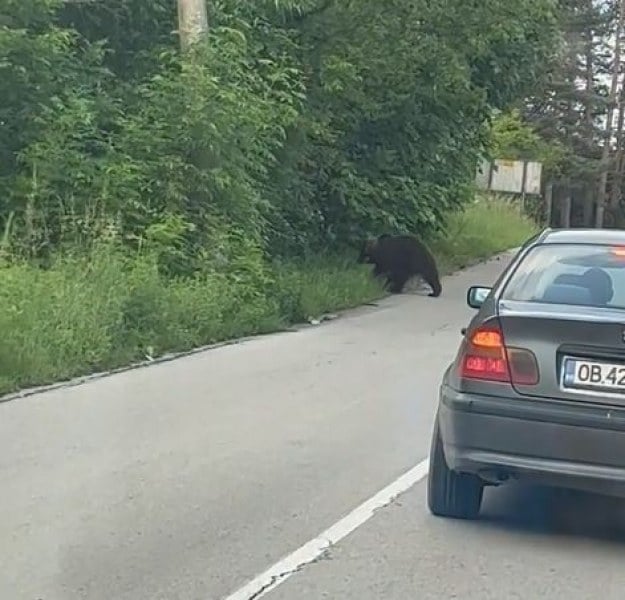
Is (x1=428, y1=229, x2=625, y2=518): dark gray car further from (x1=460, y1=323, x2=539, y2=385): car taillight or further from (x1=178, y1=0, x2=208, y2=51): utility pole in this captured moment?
(x1=178, y1=0, x2=208, y2=51): utility pole

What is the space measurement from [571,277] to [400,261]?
47.7 ft

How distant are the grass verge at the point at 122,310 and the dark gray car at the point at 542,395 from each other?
213 inches

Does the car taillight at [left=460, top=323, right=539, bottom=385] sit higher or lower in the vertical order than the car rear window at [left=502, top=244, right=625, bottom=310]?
lower

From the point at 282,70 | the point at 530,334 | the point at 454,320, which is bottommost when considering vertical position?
the point at 454,320

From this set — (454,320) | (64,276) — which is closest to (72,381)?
(64,276)

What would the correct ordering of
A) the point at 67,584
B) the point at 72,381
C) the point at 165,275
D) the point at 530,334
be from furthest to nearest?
1. the point at 165,275
2. the point at 72,381
3. the point at 530,334
4. the point at 67,584

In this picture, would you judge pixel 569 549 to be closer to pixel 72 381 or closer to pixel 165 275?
pixel 72 381

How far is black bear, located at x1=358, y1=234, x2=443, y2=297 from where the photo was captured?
2155 cm

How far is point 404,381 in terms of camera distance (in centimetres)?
1245

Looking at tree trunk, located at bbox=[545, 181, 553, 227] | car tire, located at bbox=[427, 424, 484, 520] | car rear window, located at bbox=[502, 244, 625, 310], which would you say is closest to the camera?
car rear window, located at bbox=[502, 244, 625, 310]

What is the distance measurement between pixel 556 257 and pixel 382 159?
16.3 m

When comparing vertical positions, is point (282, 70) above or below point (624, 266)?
above

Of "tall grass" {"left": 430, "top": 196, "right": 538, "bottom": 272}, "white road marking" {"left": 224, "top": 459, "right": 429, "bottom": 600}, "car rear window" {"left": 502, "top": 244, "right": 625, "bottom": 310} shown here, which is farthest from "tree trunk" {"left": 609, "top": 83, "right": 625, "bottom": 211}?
"car rear window" {"left": 502, "top": 244, "right": 625, "bottom": 310}

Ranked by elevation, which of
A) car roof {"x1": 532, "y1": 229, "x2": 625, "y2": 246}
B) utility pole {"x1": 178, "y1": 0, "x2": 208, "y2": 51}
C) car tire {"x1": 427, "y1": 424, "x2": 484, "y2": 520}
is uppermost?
utility pole {"x1": 178, "y1": 0, "x2": 208, "y2": 51}
